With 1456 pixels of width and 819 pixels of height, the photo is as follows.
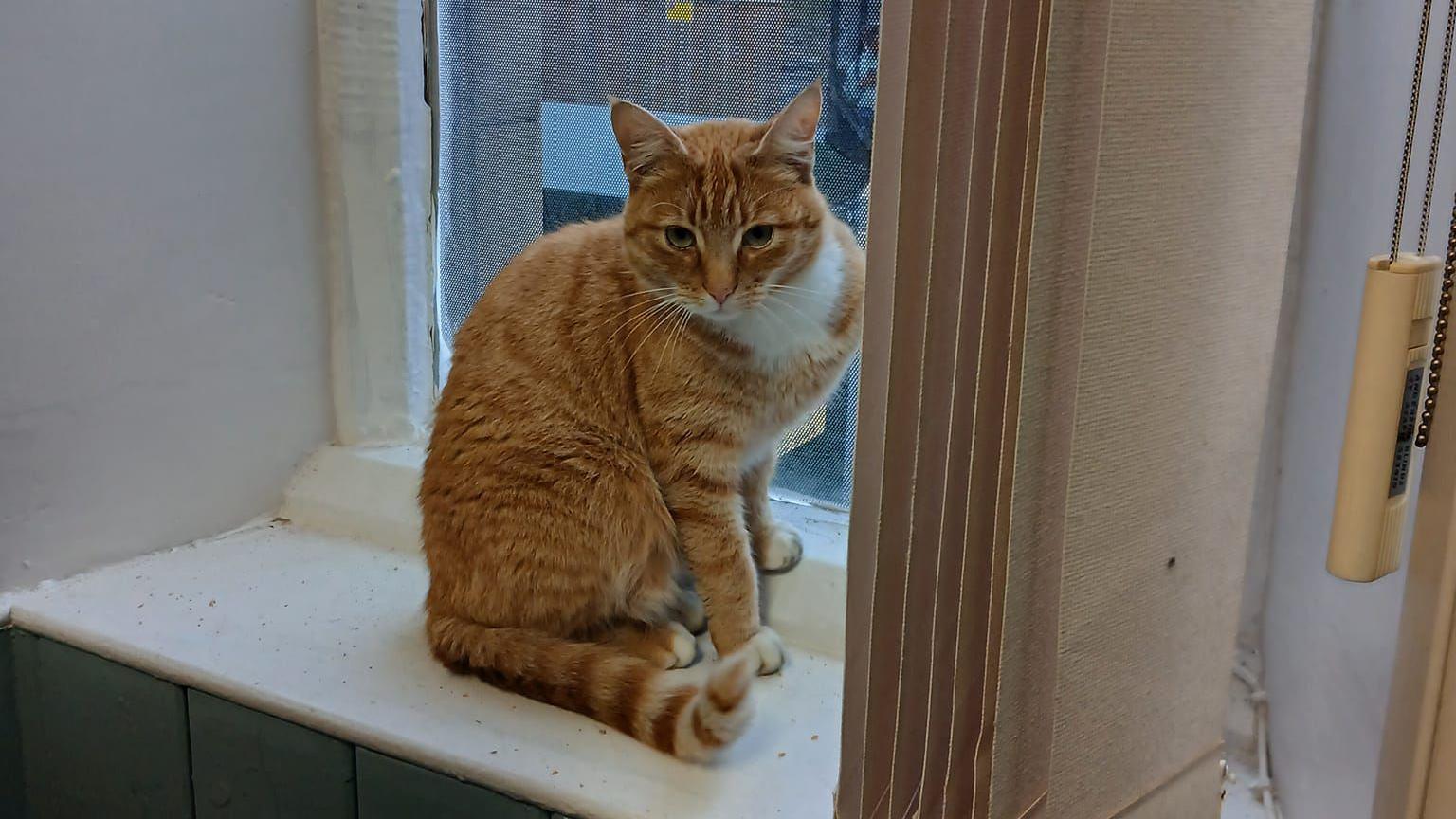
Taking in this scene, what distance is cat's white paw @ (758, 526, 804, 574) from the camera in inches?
53.9

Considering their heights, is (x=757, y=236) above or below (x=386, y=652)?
above

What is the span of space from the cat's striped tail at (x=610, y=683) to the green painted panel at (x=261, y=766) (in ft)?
0.51

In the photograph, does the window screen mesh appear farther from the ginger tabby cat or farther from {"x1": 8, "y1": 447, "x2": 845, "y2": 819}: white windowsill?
{"x1": 8, "y1": 447, "x2": 845, "y2": 819}: white windowsill

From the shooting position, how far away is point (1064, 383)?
630 millimetres

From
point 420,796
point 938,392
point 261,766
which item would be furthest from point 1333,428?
point 261,766

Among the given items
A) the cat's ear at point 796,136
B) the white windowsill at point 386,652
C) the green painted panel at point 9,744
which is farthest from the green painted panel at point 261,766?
the cat's ear at point 796,136

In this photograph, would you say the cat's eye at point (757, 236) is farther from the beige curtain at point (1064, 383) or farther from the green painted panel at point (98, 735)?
the green painted panel at point (98, 735)

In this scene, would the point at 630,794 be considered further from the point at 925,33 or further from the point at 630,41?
the point at 630,41

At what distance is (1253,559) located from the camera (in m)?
1.13

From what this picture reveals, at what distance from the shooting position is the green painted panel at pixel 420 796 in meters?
1.11

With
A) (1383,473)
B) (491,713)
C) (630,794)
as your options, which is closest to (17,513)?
(491,713)

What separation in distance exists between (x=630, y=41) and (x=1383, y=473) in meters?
1.03

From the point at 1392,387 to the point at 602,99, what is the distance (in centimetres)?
106

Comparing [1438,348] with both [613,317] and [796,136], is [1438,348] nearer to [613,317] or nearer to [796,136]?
[796,136]
